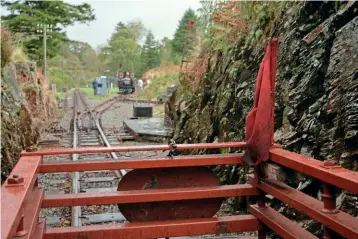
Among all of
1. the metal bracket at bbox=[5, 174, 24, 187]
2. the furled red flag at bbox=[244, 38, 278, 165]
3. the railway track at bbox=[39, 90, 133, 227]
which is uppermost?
the furled red flag at bbox=[244, 38, 278, 165]

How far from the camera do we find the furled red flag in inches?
134

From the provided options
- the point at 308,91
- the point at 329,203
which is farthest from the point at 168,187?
the point at 308,91

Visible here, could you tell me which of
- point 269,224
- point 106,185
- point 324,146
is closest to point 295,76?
point 324,146

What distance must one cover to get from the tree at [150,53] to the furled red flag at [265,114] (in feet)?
197

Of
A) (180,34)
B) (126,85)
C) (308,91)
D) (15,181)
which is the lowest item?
(15,181)

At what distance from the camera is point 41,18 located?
26.4 m

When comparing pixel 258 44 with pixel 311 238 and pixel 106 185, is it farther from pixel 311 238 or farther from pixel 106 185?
pixel 311 238

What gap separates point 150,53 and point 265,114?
6263cm

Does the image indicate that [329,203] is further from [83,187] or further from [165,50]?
[165,50]

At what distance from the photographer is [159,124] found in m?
15.2

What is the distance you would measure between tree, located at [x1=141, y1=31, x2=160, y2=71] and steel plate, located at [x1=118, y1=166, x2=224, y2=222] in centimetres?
5985

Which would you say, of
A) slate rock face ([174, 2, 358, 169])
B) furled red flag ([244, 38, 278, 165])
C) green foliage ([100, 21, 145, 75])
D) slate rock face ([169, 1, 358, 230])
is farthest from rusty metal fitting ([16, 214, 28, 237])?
green foliage ([100, 21, 145, 75])

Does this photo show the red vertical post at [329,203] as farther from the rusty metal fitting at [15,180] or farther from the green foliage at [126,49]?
the green foliage at [126,49]

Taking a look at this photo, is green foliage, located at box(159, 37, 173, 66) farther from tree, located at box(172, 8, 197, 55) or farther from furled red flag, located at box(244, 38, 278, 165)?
furled red flag, located at box(244, 38, 278, 165)
